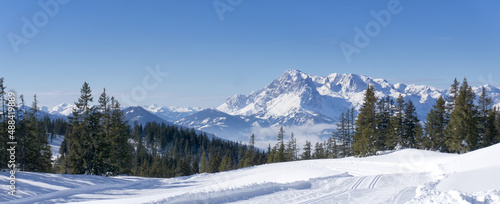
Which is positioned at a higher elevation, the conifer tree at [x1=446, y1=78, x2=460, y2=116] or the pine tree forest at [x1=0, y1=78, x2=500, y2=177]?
the conifer tree at [x1=446, y1=78, x2=460, y2=116]

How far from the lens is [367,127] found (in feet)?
130

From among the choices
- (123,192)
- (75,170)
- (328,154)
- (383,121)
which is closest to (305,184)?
(123,192)

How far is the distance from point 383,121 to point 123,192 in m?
37.6

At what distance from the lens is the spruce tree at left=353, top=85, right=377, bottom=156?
39.3m

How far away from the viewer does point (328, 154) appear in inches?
2766

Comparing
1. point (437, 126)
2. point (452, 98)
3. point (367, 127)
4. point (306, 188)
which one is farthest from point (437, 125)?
point (306, 188)

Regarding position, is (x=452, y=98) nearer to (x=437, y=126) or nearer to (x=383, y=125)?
(x=437, y=126)

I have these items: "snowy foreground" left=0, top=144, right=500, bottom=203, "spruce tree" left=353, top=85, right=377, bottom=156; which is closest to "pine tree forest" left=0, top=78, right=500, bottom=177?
"spruce tree" left=353, top=85, right=377, bottom=156

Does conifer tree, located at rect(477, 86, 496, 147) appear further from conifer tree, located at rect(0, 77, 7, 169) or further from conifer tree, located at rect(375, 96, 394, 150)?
conifer tree, located at rect(0, 77, 7, 169)

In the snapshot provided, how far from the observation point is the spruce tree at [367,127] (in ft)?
129

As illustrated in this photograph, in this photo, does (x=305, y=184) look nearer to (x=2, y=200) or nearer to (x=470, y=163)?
(x=470, y=163)

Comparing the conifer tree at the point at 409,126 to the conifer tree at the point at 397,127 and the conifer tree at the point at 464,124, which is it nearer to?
the conifer tree at the point at 397,127

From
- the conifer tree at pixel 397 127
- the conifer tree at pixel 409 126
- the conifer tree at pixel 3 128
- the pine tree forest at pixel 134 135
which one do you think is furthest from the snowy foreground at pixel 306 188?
the conifer tree at pixel 409 126

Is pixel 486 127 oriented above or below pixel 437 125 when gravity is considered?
below
